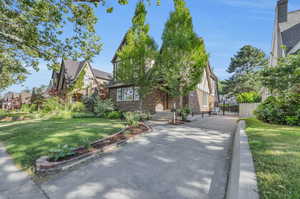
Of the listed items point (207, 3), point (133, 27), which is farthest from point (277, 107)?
point (133, 27)

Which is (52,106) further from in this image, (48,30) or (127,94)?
(48,30)

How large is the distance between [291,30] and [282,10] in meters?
3.03

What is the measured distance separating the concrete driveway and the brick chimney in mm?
17084

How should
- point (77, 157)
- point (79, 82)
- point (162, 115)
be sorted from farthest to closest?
point (79, 82), point (162, 115), point (77, 157)

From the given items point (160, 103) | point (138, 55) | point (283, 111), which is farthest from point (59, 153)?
point (160, 103)

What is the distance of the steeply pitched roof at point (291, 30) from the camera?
436 inches

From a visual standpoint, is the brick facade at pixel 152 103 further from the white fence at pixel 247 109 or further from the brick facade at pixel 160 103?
the white fence at pixel 247 109

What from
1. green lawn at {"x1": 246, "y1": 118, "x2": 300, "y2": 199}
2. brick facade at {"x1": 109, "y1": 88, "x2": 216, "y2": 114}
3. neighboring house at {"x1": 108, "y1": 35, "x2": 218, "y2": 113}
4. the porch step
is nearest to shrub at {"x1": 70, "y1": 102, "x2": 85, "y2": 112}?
neighboring house at {"x1": 108, "y1": 35, "x2": 218, "y2": 113}

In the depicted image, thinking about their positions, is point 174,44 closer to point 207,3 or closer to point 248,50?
point 207,3

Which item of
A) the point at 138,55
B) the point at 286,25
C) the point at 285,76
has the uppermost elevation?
the point at 286,25

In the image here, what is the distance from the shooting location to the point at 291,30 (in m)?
12.3

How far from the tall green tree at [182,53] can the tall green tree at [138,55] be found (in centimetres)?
113

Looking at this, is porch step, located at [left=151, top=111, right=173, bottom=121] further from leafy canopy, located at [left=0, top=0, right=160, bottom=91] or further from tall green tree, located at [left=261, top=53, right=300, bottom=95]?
leafy canopy, located at [left=0, top=0, right=160, bottom=91]

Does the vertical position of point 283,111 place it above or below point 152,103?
below
